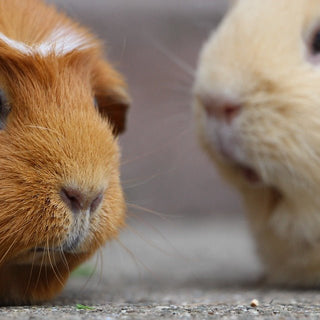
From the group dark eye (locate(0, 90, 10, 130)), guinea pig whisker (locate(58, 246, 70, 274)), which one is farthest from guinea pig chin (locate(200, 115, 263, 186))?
dark eye (locate(0, 90, 10, 130))

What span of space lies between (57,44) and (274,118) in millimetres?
956

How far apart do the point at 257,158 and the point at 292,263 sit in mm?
575

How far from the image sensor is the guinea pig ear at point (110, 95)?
2.32 m

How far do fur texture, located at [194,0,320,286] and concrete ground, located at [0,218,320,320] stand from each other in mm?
273

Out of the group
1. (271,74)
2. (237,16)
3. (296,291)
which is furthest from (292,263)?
(237,16)

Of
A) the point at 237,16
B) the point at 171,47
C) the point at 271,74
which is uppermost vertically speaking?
the point at 171,47

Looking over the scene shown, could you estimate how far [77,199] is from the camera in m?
1.85

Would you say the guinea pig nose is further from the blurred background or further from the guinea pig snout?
the blurred background

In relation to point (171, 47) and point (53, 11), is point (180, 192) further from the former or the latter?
point (53, 11)

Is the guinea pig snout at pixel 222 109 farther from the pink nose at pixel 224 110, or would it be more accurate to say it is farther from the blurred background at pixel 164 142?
the blurred background at pixel 164 142

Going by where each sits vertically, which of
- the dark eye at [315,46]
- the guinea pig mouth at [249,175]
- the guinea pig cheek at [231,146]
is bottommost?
the guinea pig mouth at [249,175]

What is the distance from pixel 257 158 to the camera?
8.71ft

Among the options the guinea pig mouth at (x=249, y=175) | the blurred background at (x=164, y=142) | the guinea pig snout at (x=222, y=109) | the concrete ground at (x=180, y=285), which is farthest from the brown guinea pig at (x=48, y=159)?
the blurred background at (x=164, y=142)

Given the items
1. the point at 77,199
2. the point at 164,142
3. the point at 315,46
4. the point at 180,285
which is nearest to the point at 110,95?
the point at 77,199
